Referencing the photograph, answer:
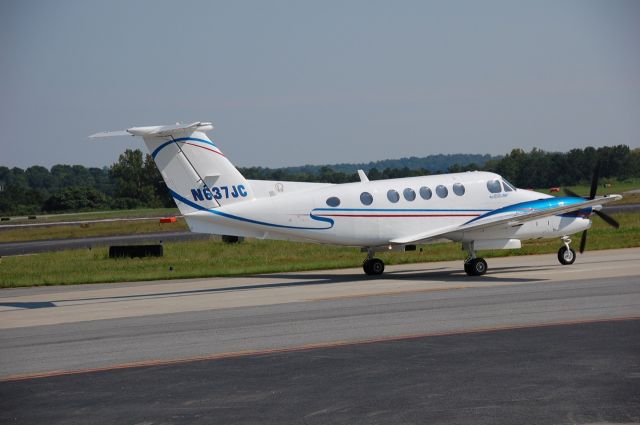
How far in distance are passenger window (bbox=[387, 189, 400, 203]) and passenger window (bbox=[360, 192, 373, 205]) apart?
0.64m

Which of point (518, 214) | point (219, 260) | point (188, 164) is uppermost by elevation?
point (188, 164)

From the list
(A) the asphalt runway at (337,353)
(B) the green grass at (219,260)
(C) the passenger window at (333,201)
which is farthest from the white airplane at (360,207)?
(B) the green grass at (219,260)

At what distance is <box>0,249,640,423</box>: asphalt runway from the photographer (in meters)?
12.1

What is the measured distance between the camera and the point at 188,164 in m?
27.0

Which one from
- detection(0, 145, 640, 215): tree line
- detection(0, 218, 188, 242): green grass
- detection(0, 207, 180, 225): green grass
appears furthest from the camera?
detection(0, 207, 180, 225): green grass

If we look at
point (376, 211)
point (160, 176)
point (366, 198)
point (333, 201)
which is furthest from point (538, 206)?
point (160, 176)

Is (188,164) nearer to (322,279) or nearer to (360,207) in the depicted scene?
(360,207)

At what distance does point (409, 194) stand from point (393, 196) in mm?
587

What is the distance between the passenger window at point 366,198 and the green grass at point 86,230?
4522cm

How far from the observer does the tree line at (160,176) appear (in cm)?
8456

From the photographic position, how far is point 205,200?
89.1 ft

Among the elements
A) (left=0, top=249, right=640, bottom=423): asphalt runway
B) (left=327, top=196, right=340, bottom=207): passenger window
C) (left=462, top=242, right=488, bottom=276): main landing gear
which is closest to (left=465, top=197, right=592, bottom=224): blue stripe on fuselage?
(left=462, top=242, right=488, bottom=276): main landing gear

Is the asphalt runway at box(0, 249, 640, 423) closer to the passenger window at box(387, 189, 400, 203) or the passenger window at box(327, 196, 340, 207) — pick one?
the passenger window at box(327, 196, 340, 207)

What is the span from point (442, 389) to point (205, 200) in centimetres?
1546
